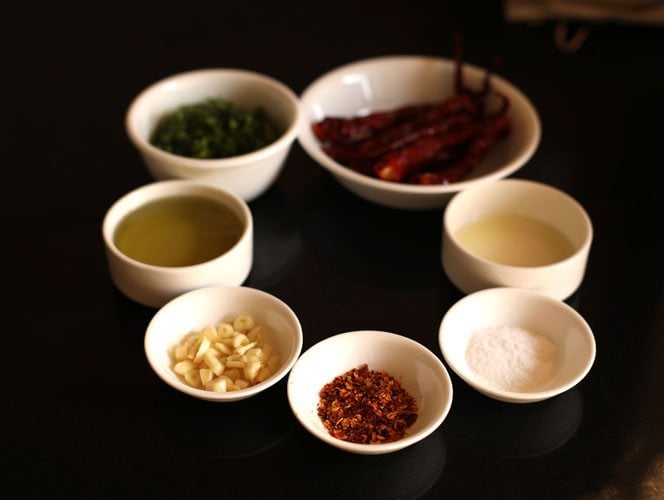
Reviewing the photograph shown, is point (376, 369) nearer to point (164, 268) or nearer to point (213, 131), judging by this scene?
point (164, 268)

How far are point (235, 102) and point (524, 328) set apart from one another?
0.85m

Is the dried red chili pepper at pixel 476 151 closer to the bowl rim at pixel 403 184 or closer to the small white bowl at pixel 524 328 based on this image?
the bowl rim at pixel 403 184

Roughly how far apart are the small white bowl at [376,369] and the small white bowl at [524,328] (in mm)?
46

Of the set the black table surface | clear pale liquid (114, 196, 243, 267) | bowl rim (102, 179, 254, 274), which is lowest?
the black table surface

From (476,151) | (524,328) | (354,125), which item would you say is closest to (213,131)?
(354,125)

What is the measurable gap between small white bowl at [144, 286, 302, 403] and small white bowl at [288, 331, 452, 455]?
0.04 meters

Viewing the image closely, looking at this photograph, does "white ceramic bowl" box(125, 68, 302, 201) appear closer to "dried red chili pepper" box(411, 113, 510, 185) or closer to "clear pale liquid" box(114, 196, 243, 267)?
"clear pale liquid" box(114, 196, 243, 267)

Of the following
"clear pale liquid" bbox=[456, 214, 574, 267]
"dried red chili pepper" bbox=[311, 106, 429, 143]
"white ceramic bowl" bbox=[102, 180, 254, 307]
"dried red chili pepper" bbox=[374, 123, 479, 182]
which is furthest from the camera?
"dried red chili pepper" bbox=[311, 106, 429, 143]

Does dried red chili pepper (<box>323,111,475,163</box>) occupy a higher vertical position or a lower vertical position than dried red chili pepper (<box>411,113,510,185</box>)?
higher

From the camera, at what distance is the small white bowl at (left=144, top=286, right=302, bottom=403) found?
4.44ft

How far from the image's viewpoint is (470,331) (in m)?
1.48

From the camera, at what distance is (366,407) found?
1.33 metres

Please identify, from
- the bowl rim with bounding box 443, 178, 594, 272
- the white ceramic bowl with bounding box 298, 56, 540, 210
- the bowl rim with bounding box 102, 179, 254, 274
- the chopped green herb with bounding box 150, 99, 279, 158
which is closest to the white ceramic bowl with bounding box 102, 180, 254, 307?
the bowl rim with bounding box 102, 179, 254, 274

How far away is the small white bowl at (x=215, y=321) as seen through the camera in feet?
4.44
